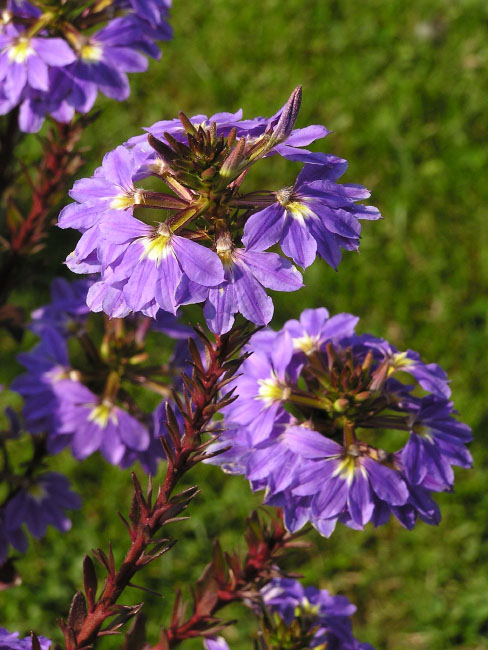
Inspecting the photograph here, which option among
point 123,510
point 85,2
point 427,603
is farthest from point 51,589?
point 85,2

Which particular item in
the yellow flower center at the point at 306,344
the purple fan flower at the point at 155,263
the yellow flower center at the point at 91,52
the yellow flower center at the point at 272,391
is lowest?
the yellow flower center at the point at 272,391

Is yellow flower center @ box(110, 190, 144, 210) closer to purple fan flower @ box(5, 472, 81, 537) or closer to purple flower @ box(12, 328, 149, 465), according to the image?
purple flower @ box(12, 328, 149, 465)

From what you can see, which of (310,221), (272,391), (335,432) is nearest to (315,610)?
(335,432)

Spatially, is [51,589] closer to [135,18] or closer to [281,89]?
[135,18]

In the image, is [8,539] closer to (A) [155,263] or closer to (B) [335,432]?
(B) [335,432]

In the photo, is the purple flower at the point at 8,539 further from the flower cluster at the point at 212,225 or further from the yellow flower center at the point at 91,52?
the yellow flower center at the point at 91,52

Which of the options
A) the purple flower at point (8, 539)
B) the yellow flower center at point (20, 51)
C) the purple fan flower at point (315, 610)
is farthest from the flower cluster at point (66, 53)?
the purple fan flower at point (315, 610)
